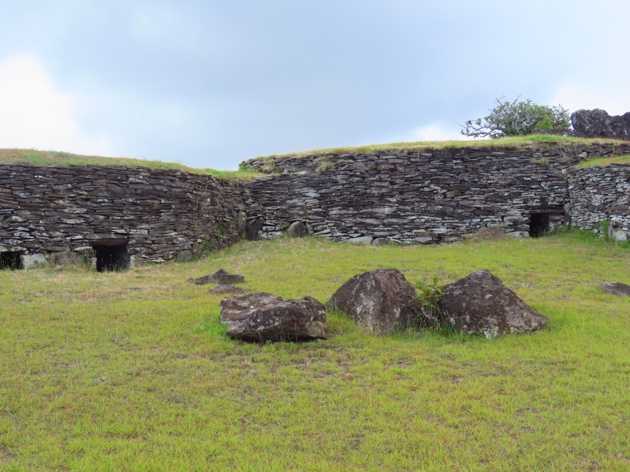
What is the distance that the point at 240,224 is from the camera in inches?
740

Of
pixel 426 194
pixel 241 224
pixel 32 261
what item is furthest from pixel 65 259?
pixel 426 194

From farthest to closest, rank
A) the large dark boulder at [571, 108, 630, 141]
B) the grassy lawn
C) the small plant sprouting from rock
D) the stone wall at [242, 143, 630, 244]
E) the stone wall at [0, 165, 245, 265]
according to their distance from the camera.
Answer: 1. the large dark boulder at [571, 108, 630, 141]
2. the stone wall at [242, 143, 630, 244]
3. the small plant sprouting from rock
4. the stone wall at [0, 165, 245, 265]
5. the grassy lawn

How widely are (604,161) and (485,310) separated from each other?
13229 millimetres

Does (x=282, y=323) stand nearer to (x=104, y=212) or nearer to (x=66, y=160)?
(x=104, y=212)

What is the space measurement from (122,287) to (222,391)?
6509 mm

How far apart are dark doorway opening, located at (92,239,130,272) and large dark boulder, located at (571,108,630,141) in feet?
60.6

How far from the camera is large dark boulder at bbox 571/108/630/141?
20.6m

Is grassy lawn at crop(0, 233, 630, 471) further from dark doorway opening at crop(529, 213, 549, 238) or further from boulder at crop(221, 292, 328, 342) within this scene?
dark doorway opening at crop(529, 213, 549, 238)

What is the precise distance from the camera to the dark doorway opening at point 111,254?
1511 centimetres

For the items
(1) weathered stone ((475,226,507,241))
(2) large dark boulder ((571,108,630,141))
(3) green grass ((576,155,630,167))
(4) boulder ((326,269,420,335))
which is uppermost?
(2) large dark boulder ((571,108,630,141))

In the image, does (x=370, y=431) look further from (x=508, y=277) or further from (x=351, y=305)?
(x=508, y=277)

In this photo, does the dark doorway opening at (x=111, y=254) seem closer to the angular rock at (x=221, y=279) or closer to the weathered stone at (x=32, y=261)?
the weathered stone at (x=32, y=261)

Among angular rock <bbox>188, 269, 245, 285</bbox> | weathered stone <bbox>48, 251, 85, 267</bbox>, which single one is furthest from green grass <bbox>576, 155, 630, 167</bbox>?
weathered stone <bbox>48, 251, 85, 267</bbox>

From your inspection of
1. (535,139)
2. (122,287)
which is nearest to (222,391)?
(122,287)
